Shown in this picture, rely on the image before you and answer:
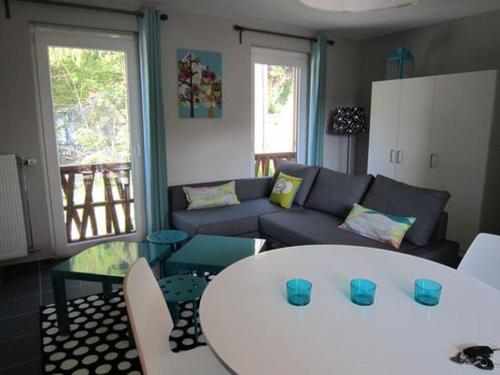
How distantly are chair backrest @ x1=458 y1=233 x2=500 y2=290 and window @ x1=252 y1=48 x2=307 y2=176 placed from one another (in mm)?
3095

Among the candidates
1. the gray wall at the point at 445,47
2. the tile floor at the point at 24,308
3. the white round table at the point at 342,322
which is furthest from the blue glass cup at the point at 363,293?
the gray wall at the point at 445,47

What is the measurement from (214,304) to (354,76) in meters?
4.58

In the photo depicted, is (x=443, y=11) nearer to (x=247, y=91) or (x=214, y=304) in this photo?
(x=247, y=91)

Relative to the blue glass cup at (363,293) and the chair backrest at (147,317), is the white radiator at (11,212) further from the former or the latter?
the blue glass cup at (363,293)

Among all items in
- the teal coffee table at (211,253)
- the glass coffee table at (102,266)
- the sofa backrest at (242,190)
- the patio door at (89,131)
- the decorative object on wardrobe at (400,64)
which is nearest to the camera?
the glass coffee table at (102,266)

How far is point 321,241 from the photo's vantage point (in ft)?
9.33

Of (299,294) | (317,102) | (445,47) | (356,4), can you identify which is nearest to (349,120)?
(317,102)

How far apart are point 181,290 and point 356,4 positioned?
1713 millimetres

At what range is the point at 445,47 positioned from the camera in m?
4.11

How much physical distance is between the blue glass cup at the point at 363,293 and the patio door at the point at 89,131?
117 inches

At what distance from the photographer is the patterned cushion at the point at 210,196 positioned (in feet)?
12.3

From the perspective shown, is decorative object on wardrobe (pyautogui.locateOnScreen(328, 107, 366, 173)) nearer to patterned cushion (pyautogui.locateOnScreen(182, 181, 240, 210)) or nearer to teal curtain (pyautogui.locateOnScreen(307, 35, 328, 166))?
teal curtain (pyautogui.locateOnScreen(307, 35, 328, 166))

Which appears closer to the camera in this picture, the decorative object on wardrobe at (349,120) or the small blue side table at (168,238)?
the small blue side table at (168,238)

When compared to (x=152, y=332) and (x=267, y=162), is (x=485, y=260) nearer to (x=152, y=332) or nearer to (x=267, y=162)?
(x=152, y=332)
